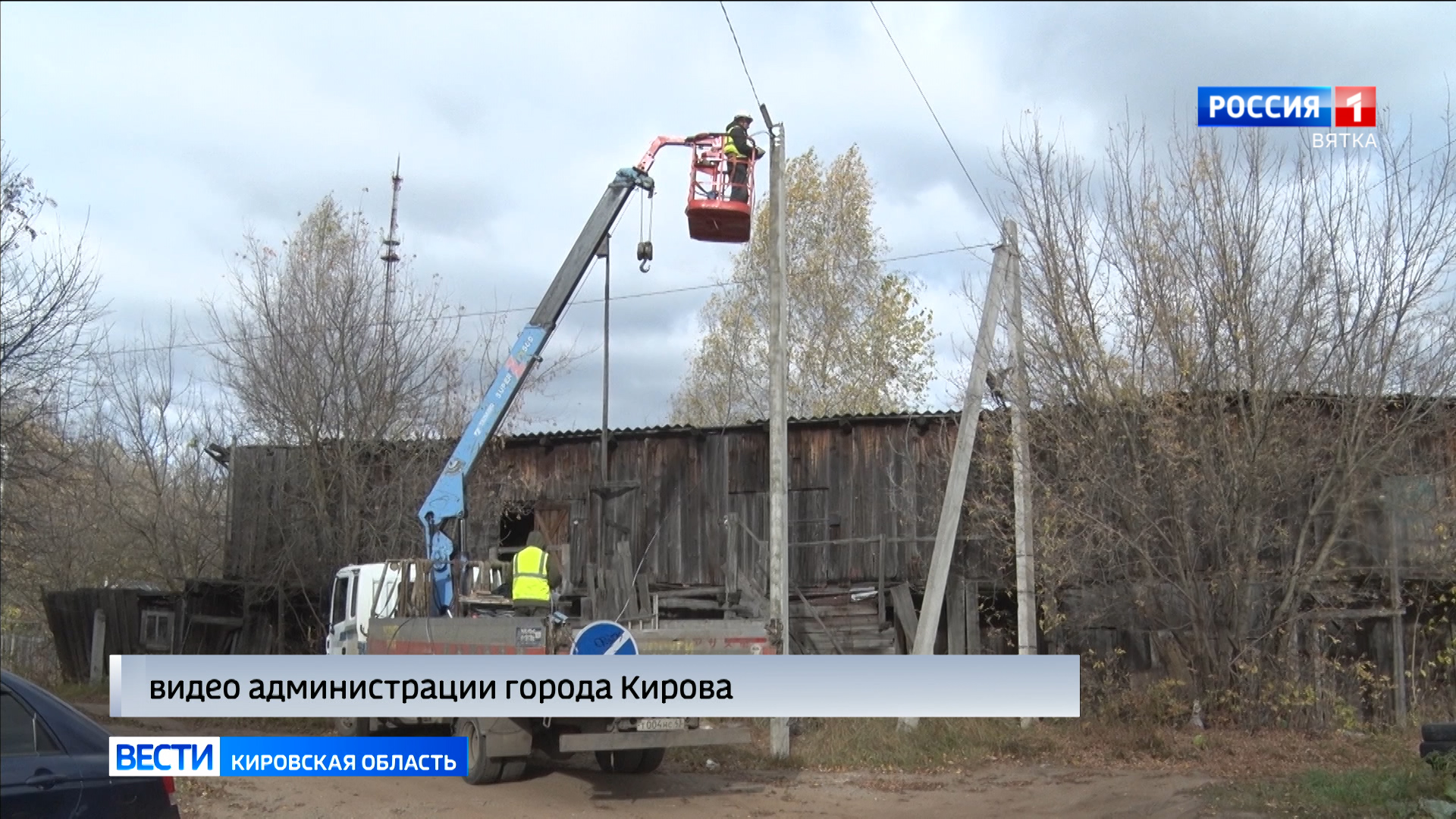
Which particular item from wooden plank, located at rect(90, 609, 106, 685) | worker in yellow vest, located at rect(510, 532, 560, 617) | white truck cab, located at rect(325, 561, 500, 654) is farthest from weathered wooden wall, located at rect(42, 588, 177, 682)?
worker in yellow vest, located at rect(510, 532, 560, 617)

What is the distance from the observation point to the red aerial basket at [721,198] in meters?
15.7

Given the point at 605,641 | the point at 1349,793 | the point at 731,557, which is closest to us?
the point at 1349,793

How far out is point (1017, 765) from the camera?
1418cm

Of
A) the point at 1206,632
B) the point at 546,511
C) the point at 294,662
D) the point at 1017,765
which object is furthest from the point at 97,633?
the point at 1206,632

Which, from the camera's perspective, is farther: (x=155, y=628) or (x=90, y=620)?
(x=90, y=620)

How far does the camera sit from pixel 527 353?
1656 centimetres

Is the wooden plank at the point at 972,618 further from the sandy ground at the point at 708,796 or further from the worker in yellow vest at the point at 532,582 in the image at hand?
the worker in yellow vest at the point at 532,582

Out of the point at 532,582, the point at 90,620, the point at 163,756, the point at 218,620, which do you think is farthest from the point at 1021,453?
the point at 90,620

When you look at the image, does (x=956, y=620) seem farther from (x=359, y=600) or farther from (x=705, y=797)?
(x=359, y=600)

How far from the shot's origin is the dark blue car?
5.93 m

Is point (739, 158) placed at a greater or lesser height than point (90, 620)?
greater
